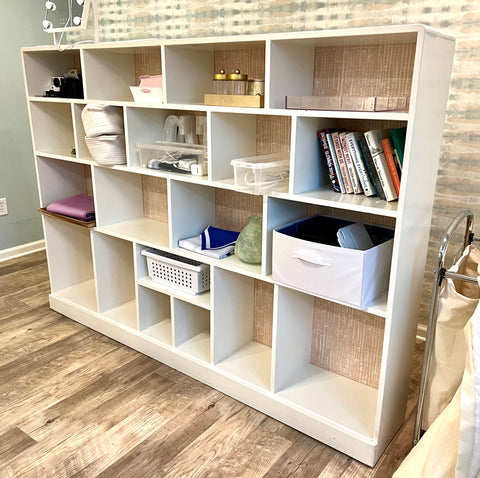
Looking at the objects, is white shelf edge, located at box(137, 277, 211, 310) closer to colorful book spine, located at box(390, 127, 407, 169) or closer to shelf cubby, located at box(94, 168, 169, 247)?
shelf cubby, located at box(94, 168, 169, 247)

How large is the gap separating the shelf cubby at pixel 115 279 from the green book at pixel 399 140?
152 centimetres

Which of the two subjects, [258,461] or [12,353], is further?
[12,353]

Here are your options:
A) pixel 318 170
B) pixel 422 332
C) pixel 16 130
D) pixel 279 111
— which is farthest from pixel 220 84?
pixel 16 130

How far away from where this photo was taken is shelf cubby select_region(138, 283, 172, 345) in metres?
2.32

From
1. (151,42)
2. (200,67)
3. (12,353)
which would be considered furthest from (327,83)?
(12,353)

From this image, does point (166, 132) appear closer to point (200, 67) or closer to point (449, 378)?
point (200, 67)

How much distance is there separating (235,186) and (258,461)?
0.97m

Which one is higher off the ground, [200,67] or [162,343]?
[200,67]

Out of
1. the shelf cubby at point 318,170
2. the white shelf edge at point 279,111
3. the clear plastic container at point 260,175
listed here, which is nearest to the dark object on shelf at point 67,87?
the white shelf edge at point 279,111

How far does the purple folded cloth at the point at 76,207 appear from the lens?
7.92 ft

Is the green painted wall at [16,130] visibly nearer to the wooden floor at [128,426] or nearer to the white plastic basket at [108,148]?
the wooden floor at [128,426]

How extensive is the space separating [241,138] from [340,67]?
1.49 ft

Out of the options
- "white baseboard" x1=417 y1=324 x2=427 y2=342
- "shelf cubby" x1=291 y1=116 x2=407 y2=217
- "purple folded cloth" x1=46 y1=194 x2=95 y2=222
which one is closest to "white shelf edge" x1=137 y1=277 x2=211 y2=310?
"purple folded cloth" x1=46 y1=194 x2=95 y2=222

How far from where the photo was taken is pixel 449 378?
5.10 feet
